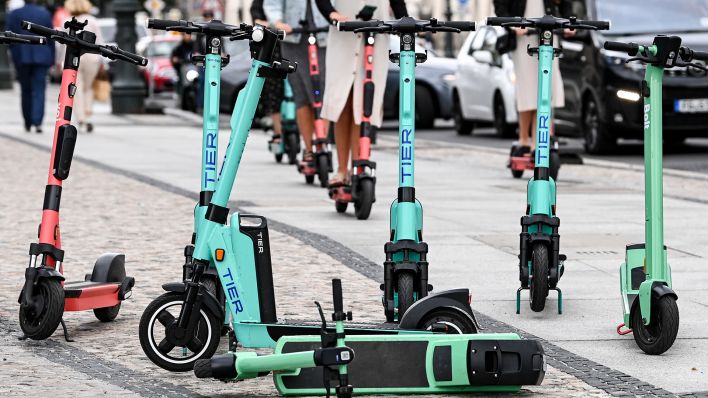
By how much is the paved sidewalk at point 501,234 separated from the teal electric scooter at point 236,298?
49cm

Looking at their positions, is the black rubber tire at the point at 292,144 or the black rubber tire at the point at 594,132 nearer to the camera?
the black rubber tire at the point at 292,144

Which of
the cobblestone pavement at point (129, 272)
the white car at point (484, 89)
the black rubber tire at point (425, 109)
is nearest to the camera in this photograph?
the cobblestone pavement at point (129, 272)

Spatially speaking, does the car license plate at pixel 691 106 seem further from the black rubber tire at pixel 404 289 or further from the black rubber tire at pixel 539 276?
the black rubber tire at pixel 404 289

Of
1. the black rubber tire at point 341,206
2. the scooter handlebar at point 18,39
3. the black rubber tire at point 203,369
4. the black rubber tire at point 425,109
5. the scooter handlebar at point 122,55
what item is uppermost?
the black rubber tire at point 425,109

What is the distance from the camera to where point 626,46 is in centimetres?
654

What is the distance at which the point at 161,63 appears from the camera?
38.5 m

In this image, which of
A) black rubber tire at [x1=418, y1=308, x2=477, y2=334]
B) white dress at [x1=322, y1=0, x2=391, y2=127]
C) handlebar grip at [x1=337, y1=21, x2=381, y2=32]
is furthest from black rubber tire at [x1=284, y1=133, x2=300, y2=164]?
black rubber tire at [x1=418, y1=308, x2=477, y2=334]

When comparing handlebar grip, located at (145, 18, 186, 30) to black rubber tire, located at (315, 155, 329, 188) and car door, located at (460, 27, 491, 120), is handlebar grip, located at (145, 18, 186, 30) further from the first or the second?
car door, located at (460, 27, 491, 120)

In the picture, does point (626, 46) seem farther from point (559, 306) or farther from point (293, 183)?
point (293, 183)

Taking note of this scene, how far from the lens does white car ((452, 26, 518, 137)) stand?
20859mm

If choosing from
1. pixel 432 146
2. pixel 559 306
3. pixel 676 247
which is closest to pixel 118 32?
pixel 432 146

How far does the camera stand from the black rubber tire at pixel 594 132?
60.6 feet

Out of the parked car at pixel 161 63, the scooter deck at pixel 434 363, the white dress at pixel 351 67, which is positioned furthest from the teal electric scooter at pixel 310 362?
the parked car at pixel 161 63

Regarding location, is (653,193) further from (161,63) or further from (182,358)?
(161,63)
